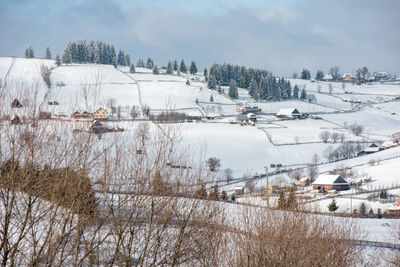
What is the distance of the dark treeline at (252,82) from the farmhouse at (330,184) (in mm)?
65204

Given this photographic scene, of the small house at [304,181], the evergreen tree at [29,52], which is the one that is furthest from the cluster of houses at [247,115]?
the evergreen tree at [29,52]

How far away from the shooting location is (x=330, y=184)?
49.1 metres

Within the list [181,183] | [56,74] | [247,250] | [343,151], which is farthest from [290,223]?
[56,74]

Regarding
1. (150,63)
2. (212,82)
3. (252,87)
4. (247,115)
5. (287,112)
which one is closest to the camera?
(247,115)

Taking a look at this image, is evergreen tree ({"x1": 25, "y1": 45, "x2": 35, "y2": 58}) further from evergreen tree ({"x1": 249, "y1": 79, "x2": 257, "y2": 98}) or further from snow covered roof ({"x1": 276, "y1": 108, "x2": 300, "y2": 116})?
snow covered roof ({"x1": 276, "y1": 108, "x2": 300, "y2": 116})

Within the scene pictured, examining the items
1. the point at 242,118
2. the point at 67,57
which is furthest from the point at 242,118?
the point at 67,57

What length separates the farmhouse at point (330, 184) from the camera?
4894 cm

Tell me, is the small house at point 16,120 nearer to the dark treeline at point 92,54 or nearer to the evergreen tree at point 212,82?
the evergreen tree at point 212,82

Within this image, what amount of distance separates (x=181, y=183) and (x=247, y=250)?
2.52 meters

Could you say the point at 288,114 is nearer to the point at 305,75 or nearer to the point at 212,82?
the point at 212,82

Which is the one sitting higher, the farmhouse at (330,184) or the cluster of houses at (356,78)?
the cluster of houses at (356,78)

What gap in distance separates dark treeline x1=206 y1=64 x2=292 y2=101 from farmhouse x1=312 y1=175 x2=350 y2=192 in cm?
6520

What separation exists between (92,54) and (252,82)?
185 ft

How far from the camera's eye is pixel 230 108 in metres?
101
